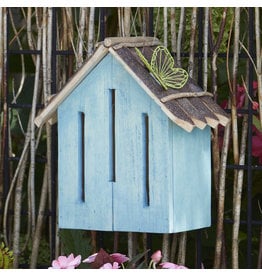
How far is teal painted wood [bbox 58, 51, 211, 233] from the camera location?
9.84ft

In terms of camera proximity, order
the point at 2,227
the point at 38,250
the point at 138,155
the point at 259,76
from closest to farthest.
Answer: the point at 138,155 < the point at 259,76 < the point at 38,250 < the point at 2,227

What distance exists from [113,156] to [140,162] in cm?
9

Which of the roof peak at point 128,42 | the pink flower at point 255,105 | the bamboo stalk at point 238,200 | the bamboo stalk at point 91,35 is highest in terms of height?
the bamboo stalk at point 91,35

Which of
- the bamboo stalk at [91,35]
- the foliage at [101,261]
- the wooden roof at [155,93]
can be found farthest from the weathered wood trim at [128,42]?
the foliage at [101,261]

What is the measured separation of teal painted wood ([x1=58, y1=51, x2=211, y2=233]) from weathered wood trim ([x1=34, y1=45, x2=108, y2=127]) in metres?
0.02

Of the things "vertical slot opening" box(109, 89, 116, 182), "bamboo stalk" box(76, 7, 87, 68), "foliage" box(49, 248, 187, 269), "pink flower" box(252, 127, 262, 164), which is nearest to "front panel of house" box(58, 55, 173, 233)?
"vertical slot opening" box(109, 89, 116, 182)

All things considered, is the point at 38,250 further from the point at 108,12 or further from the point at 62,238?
the point at 108,12

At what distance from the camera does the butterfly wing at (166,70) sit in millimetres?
3039

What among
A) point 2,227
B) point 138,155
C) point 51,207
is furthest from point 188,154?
point 2,227

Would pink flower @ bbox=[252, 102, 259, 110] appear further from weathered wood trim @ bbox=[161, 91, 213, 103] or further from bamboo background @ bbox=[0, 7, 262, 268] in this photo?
weathered wood trim @ bbox=[161, 91, 213, 103]

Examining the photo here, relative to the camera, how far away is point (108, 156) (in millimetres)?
3053

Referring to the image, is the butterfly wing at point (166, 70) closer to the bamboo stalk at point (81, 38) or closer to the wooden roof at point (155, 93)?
the wooden roof at point (155, 93)
